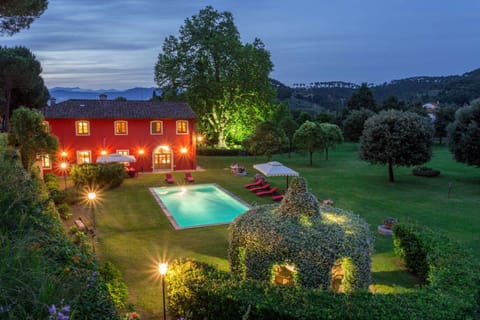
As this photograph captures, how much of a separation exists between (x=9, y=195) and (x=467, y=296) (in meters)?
9.66

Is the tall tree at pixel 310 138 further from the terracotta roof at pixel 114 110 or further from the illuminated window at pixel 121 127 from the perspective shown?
the illuminated window at pixel 121 127

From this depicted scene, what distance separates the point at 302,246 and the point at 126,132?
25.1 metres

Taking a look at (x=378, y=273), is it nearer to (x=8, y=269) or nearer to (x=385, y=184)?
(x=8, y=269)

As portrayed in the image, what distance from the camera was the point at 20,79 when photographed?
30.3 m

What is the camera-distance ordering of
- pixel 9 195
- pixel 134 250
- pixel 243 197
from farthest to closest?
1. pixel 243 197
2. pixel 134 250
3. pixel 9 195

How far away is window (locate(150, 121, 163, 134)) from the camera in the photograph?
102 ft

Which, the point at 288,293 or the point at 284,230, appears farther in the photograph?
the point at 284,230

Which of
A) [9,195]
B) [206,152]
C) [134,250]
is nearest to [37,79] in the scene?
[206,152]

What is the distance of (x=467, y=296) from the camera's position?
293 inches

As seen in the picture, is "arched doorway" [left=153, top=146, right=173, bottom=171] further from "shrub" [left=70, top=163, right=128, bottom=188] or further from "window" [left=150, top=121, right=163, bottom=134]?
"shrub" [left=70, top=163, right=128, bottom=188]

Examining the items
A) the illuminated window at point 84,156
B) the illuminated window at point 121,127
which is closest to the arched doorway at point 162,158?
the illuminated window at point 121,127

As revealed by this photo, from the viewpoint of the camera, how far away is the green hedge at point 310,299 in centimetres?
654

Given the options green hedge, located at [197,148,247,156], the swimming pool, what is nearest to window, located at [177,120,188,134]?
the swimming pool

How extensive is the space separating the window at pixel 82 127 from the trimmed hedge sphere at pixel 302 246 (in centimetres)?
2362
